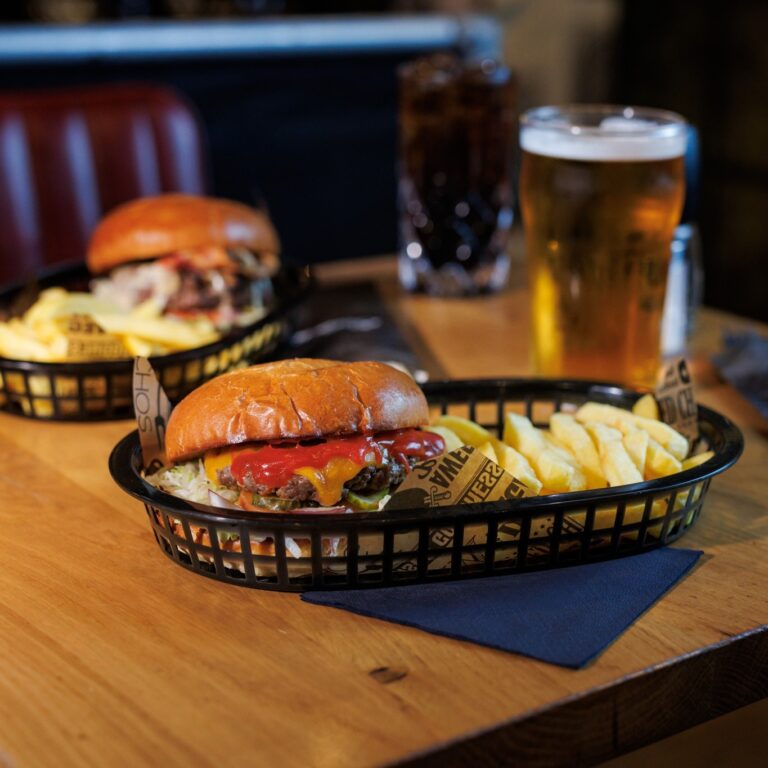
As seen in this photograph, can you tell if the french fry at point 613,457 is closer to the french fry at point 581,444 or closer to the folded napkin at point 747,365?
Result: the french fry at point 581,444

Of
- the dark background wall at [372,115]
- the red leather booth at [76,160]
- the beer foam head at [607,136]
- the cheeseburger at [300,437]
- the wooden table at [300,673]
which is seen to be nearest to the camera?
the wooden table at [300,673]

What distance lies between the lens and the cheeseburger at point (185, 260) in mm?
1967

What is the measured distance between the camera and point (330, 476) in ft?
3.61

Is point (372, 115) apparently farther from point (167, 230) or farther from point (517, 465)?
point (517, 465)

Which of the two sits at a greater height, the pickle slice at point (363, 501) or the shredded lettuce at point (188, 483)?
the pickle slice at point (363, 501)

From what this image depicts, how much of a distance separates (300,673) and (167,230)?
1258 mm

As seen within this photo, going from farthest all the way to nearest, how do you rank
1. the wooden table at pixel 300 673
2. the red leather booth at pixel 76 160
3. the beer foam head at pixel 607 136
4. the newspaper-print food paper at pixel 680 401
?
the red leather booth at pixel 76 160 → the beer foam head at pixel 607 136 → the newspaper-print food paper at pixel 680 401 → the wooden table at pixel 300 673

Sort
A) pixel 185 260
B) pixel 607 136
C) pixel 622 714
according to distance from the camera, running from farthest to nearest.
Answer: pixel 185 260, pixel 607 136, pixel 622 714

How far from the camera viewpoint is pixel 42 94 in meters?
2.97

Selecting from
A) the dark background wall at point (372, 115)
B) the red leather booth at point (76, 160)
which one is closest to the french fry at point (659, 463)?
the red leather booth at point (76, 160)

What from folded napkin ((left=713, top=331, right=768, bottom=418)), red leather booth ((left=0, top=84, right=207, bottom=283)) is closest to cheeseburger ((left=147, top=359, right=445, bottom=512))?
folded napkin ((left=713, top=331, right=768, bottom=418))

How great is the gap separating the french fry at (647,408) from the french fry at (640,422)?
13mm

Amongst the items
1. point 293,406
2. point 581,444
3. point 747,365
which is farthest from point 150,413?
point 747,365

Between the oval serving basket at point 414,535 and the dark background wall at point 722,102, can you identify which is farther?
the dark background wall at point 722,102
